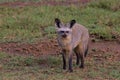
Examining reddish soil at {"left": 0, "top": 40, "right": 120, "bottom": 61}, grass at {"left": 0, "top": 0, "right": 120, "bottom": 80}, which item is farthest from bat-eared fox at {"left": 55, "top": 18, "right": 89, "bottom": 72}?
reddish soil at {"left": 0, "top": 40, "right": 120, "bottom": 61}

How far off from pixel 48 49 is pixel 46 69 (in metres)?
1.99

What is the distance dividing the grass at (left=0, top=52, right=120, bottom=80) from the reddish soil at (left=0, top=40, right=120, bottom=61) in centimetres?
44

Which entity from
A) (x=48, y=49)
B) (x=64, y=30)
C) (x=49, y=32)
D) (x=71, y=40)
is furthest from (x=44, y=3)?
(x=64, y=30)

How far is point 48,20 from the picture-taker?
1443 centimetres

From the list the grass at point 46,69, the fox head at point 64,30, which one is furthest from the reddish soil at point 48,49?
the fox head at point 64,30

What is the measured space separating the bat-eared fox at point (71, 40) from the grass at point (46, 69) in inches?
10.9

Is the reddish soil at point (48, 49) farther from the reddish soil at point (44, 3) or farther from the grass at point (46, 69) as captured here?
the reddish soil at point (44, 3)

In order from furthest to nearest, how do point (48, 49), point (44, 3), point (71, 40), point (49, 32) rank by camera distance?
1. point (44, 3)
2. point (49, 32)
3. point (48, 49)
4. point (71, 40)

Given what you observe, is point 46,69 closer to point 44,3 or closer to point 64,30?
point 64,30

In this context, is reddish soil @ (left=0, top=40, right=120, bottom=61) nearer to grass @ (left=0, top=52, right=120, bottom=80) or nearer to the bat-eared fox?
grass @ (left=0, top=52, right=120, bottom=80)

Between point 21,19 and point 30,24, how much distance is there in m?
0.47

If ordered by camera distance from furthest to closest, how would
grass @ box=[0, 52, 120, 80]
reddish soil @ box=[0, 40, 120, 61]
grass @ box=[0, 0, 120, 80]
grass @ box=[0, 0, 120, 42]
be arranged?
grass @ box=[0, 0, 120, 42], reddish soil @ box=[0, 40, 120, 61], grass @ box=[0, 0, 120, 80], grass @ box=[0, 52, 120, 80]

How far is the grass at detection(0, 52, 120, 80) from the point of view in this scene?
897cm

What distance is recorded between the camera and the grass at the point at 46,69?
8.97 m
